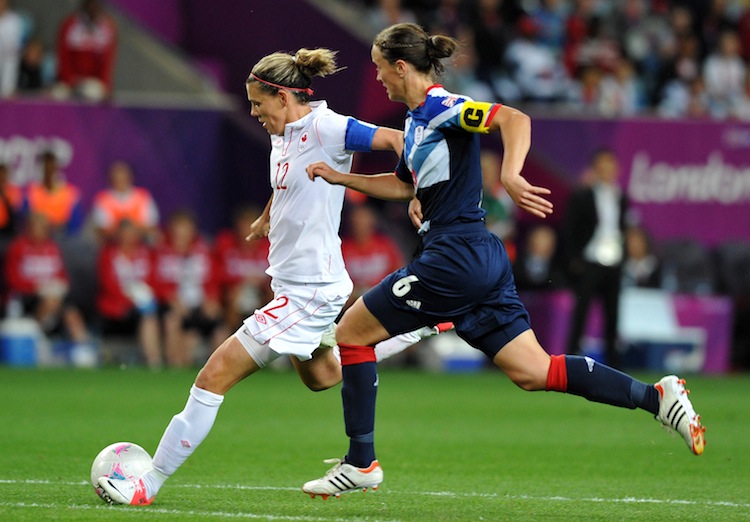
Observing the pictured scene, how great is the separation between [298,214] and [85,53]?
452 inches

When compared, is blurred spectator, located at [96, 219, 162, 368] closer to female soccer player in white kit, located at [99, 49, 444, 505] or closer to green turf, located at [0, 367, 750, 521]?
green turf, located at [0, 367, 750, 521]

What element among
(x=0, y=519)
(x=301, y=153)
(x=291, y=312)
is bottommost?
(x=0, y=519)

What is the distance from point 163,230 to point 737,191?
301 inches

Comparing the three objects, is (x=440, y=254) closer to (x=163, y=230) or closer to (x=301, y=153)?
(x=301, y=153)

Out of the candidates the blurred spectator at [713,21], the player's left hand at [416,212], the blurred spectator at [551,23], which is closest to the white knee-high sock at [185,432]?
the player's left hand at [416,212]

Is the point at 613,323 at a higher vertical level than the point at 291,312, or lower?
lower

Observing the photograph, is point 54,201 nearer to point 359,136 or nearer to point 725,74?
point 359,136

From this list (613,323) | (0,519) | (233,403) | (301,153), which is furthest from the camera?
(613,323)

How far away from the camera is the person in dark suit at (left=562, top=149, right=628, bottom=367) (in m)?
15.0

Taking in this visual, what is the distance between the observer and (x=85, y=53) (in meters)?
17.8

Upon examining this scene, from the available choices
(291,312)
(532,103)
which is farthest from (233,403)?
(532,103)

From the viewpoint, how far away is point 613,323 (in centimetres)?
1519

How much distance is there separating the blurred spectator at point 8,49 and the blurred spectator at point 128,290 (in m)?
2.76

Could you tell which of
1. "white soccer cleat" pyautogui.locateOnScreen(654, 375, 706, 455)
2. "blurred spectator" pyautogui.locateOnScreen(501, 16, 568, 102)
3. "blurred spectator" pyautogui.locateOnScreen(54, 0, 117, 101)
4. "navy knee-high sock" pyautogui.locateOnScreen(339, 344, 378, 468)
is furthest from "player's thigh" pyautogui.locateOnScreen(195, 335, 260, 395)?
"blurred spectator" pyautogui.locateOnScreen(501, 16, 568, 102)
